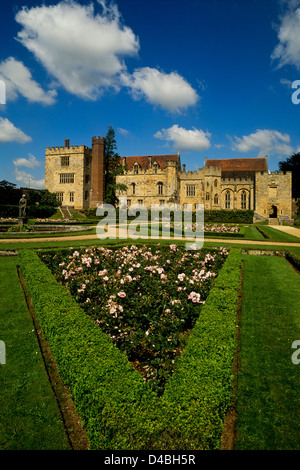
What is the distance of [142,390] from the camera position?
2.90 m

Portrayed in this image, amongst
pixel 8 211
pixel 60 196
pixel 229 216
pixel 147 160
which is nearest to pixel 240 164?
pixel 147 160

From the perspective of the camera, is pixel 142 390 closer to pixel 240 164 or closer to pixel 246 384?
pixel 246 384

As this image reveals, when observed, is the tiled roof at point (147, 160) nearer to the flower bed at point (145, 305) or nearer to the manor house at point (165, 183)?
the manor house at point (165, 183)

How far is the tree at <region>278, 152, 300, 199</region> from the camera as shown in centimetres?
5768

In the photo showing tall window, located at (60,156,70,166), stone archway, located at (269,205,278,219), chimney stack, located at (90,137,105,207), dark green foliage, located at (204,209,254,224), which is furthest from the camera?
stone archway, located at (269,205,278,219)

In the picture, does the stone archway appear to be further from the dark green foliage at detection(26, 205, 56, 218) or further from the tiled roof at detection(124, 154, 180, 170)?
the dark green foliage at detection(26, 205, 56, 218)

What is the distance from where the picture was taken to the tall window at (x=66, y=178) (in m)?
43.3

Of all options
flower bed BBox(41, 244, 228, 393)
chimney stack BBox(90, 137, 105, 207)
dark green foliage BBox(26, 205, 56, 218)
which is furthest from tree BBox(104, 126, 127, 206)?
flower bed BBox(41, 244, 228, 393)

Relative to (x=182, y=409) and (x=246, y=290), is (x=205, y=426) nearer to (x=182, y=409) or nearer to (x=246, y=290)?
(x=182, y=409)

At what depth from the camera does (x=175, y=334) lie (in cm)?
468

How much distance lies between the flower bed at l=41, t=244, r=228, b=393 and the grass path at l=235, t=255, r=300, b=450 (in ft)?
3.36

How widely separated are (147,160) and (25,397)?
48045mm

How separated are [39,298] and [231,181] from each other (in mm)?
45158
